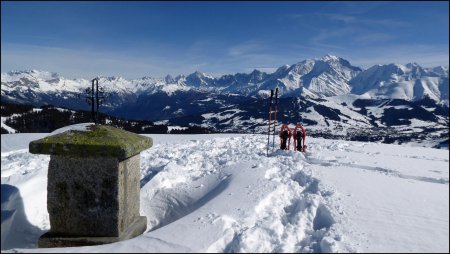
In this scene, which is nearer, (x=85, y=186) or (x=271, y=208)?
(x=85, y=186)

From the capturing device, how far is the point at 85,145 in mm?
7164

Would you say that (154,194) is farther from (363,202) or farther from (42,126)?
(42,126)

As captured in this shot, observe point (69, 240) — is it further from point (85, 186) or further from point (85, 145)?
point (85, 145)

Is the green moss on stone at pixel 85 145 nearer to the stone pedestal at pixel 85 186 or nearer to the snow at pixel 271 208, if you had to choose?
the stone pedestal at pixel 85 186

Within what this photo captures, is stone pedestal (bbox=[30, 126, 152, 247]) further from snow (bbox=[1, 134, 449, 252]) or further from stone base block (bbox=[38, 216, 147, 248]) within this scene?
snow (bbox=[1, 134, 449, 252])

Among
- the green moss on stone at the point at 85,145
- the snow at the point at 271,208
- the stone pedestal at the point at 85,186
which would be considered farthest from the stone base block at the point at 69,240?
the green moss on stone at the point at 85,145

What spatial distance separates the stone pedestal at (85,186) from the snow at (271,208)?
73 centimetres

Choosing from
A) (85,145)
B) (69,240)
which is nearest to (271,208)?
(85,145)

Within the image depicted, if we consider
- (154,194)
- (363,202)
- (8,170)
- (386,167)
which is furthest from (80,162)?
(386,167)

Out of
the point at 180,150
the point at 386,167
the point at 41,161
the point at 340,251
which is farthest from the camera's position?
the point at 180,150

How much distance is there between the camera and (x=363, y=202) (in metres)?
7.79

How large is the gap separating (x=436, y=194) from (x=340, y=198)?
204 cm

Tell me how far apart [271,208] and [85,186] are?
369 cm

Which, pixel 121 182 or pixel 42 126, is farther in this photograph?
pixel 42 126
